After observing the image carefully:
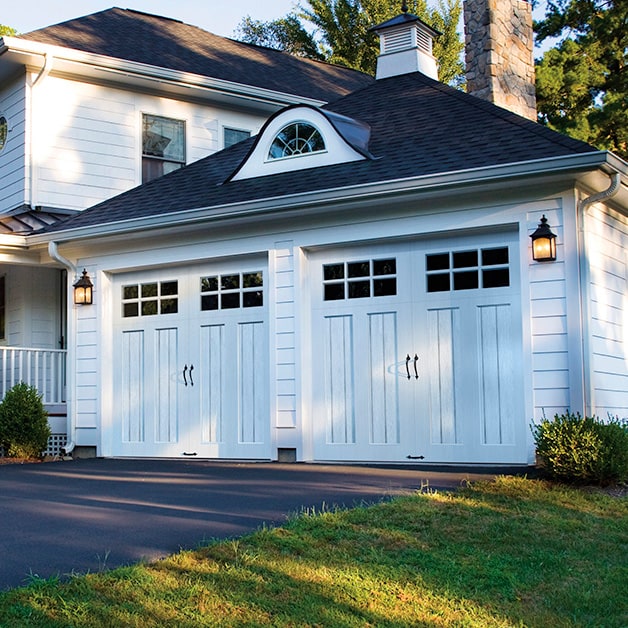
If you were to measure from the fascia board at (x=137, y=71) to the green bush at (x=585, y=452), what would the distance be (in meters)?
8.93

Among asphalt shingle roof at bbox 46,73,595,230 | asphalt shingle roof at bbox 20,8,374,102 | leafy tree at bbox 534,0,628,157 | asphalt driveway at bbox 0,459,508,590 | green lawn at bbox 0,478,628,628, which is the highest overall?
leafy tree at bbox 534,0,628,157

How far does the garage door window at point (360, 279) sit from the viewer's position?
973cm

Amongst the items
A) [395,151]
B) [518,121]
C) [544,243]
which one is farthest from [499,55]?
[544,243]

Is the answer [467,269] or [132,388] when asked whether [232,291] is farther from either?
[467,269]

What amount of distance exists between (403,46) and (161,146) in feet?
13.5

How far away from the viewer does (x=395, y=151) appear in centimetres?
1028

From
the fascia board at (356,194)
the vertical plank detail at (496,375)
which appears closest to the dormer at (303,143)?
the fascia board at (356,194)

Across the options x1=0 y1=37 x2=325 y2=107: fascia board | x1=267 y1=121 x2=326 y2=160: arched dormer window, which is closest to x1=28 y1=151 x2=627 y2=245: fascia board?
x1=267 y1=121 x2=326 y2=160: arched dormer window

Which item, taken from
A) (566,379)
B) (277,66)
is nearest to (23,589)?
(566,379)

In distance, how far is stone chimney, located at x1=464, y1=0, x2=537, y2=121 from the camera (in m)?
12.7

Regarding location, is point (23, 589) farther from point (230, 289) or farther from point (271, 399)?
point (230, 289)

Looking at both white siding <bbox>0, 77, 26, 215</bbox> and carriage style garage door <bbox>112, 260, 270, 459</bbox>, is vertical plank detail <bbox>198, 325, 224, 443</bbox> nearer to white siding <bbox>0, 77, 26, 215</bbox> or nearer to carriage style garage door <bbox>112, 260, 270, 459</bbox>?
carriage style garage door <bbox>112, 260, 270, 459</bbox>

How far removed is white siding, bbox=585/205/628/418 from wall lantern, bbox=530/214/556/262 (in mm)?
388

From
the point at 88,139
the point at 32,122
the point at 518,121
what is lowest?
Answer: the point at 518,121
